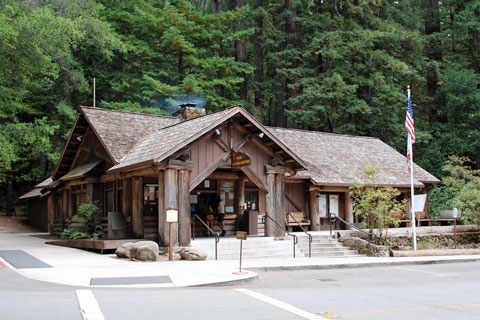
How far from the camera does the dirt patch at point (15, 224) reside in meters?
35.0

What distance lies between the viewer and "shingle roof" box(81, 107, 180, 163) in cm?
2038

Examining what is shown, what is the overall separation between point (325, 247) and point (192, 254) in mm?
6490

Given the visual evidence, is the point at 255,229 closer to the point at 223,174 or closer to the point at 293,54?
the point at 223,174

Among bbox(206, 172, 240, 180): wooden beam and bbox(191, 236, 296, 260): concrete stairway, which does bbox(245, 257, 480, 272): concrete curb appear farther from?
bbox(206, 172, 240, 180): wooden beam

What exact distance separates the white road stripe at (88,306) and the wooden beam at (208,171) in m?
8.06

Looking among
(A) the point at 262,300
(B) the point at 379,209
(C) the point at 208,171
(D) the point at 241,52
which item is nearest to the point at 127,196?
(C) the point at 208,171

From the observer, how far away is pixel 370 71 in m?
39.3

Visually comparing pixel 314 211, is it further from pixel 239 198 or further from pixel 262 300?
pixel 262 300

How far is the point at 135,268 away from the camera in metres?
13.7

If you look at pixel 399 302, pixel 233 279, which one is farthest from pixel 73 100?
pixel 399 302

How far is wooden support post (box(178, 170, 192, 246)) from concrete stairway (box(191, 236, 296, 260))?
0.68 m

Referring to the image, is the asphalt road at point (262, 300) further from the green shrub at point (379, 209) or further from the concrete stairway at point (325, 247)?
the green shrub at point (379, 209)

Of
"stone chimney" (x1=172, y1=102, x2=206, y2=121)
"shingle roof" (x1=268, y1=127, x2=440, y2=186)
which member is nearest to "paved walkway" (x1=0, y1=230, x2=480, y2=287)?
"shingle roof" (x1=268, y1=127, x2=440, y2=186)

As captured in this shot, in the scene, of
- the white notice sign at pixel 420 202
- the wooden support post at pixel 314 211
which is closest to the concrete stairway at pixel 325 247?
the white notice sign at pixel 420 202
